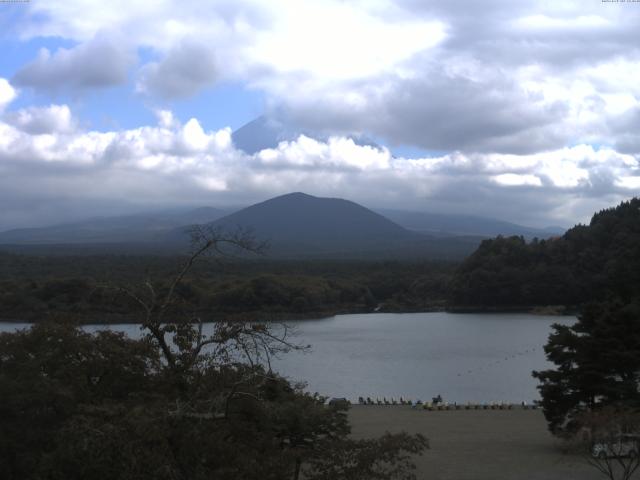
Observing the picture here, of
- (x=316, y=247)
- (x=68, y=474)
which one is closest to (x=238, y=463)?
(x=68, y=474)

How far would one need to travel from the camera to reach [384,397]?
20812 millimetres

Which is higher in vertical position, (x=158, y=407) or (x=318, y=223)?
(x=318, y=223)

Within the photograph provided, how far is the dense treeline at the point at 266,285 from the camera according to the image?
35219 mm

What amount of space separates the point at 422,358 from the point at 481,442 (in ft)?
49.0

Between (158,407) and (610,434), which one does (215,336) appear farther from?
(610,434)

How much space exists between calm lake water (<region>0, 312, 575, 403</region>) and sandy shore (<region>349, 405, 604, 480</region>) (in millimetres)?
2901

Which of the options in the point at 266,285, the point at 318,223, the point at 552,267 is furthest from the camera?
the point at 318,223

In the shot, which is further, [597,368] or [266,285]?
[266,285]

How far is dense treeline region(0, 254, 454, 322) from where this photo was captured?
35.2 meters

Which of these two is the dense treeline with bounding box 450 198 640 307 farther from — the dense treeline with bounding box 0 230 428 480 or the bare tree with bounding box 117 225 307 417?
the bare tree with bounding box 117 225 307 417

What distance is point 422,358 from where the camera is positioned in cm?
2777

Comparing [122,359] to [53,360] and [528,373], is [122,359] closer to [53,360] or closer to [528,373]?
[53,360]

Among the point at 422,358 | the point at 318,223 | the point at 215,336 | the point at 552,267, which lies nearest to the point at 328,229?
the point at 318,223

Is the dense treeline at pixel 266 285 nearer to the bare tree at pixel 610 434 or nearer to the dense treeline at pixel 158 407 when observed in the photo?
the bare tree at pixel 610 434
